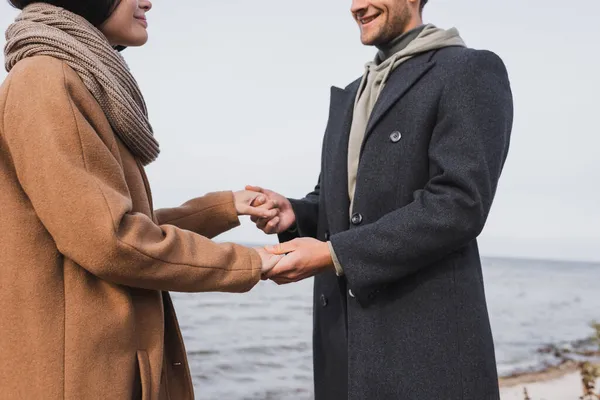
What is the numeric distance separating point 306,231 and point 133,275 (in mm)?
1000

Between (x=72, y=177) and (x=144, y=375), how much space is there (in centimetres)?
48

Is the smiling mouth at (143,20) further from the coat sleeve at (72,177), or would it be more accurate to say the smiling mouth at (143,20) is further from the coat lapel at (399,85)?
the coat lapel at (399,85)

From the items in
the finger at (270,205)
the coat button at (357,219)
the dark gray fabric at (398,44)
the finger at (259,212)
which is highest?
the dark gray fabric at (398,44)

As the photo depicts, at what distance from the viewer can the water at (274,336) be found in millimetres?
6234

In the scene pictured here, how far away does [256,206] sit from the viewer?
8.12 feet

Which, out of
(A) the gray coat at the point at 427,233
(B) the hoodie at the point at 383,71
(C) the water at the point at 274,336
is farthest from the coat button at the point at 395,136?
(C) the water at the point at 274,336

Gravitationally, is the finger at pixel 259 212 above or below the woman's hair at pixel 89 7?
below

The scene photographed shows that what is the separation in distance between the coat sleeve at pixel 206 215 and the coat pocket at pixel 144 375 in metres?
0.64

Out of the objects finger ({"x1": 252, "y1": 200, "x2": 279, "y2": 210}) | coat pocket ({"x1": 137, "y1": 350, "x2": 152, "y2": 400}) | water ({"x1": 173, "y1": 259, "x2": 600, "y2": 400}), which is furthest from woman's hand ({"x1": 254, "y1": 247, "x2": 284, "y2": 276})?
water ({"x1": 173, "y1": 259, "x2": 600, "y2": 400})

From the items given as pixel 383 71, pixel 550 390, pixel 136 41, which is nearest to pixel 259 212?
pixel 383 71

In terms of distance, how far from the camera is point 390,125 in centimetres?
199

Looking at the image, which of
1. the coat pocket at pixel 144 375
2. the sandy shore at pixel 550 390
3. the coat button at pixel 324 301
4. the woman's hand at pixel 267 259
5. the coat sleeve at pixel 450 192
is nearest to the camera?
the coat pocket at pixel 144 375

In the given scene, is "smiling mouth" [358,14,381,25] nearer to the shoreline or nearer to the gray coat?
the gray coat

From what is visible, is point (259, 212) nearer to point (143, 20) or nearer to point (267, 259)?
point (267, 259)
